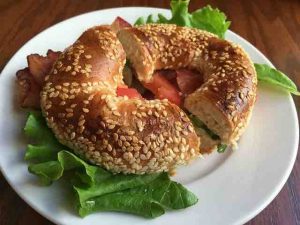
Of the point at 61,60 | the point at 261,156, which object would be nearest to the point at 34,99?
the point at 61,60

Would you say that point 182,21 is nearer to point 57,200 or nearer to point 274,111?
point 274,111

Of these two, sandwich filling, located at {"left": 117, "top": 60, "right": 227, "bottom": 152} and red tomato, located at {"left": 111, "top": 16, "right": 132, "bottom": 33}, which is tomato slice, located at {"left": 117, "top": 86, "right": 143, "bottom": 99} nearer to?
sandwich filling, located at {"left": 117, "top": 60, "right": 227, "bottom": 152}

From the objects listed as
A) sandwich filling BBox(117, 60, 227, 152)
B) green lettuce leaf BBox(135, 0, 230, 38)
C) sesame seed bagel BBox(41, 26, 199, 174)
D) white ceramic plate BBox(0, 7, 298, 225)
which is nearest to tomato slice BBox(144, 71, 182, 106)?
sandwich filling BBox(117, 60, 227, 152)

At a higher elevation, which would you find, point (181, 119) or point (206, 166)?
point (181, 119)

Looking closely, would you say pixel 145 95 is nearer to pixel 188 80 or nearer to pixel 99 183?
pixel 188 80

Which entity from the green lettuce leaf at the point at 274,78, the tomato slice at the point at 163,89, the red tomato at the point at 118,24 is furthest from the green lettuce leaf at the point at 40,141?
the green lettuce leaf at the point at 274,78

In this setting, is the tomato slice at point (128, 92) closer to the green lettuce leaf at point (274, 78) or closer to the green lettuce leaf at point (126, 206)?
the green lettuce leaf at point (126, 206)
